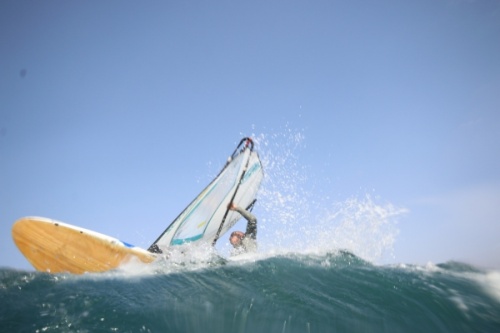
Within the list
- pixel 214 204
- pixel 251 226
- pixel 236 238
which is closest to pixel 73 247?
pixel 214 204

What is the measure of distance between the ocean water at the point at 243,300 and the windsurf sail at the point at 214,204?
1553mm

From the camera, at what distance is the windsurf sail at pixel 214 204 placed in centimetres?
716

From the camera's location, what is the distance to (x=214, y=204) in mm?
7781

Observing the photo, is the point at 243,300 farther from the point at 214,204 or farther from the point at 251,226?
the point at 214,204

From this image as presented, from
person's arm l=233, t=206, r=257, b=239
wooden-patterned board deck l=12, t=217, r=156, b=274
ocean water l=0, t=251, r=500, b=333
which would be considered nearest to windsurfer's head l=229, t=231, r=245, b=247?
person's arm l=233, t=206, r=257, b=239

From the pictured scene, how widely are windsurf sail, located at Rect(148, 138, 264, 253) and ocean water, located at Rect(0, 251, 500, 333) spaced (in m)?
1.55

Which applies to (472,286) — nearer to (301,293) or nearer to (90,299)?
(301,293)

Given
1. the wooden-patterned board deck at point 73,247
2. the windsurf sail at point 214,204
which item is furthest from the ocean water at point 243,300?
the windsurf sail at point 214,204

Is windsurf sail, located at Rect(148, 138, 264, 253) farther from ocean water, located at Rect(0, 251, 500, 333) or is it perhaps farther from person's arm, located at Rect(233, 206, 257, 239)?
ocean water, located at Rect(0, 251, 500, 333)

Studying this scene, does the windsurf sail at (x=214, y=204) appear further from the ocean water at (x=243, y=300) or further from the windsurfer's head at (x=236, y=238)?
the ocean water at (x=243, y=300)

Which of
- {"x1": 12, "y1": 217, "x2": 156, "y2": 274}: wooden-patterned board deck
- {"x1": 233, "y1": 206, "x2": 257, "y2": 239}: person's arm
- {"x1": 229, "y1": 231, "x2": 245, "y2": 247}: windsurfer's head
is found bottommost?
{"x1": 12, "y1": 217, "x2": 156, "y2": 274}: wooden-patterned board deck

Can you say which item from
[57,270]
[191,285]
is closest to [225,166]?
[191,285]

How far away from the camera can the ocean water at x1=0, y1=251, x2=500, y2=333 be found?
3.20m

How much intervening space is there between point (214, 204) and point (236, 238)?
1098 mm
